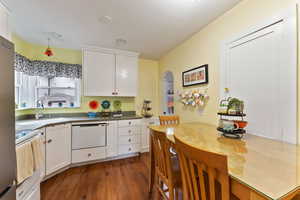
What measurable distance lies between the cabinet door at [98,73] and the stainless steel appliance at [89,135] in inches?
28.1

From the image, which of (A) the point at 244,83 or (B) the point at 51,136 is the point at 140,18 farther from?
(B) the point at 51,136

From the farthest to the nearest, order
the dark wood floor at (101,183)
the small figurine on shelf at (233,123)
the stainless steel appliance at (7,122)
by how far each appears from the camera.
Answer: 1. the dark wood floor at (101,183)
2. the small figurine on shelf at (233,123)
3. the stainless steel appliance at (7,122)

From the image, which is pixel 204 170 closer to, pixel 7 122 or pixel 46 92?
pixel 7 122

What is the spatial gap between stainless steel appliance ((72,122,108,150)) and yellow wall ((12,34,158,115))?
0.70m

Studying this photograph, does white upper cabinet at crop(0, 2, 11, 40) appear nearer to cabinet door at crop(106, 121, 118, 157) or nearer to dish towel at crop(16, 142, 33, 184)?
dish towel at crop(16, 142, 33, 184)

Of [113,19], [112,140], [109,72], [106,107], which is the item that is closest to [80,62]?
[109,72]

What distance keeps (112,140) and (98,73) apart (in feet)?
5.01

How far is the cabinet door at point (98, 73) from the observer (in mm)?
2734

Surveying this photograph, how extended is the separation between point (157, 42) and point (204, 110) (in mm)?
1674

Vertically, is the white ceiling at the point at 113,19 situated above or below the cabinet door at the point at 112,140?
above

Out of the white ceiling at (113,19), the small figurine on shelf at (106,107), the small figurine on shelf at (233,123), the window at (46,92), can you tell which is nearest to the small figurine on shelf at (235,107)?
the small figurine on shelf at (233,123)

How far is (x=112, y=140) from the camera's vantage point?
2707 millimetres

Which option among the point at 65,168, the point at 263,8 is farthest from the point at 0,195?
the point at 263,8

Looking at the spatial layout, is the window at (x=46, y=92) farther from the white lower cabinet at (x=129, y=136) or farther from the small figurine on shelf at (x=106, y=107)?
the white lower cabinet at (x=129, y=136)
